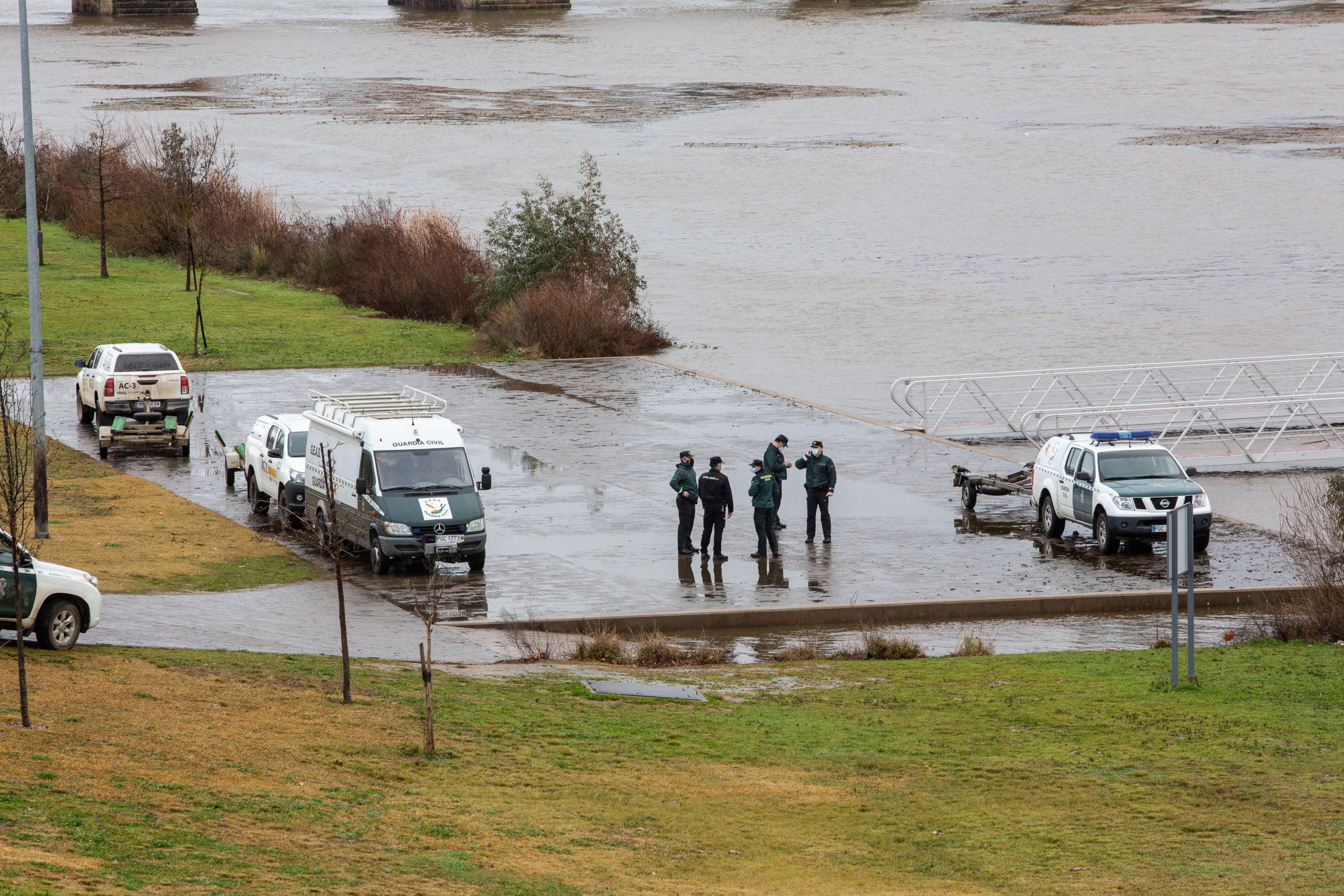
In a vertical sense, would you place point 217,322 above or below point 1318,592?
above

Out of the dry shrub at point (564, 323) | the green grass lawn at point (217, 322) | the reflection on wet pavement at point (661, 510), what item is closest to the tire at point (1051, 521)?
the reflection on wet pavement at point (661, 510)

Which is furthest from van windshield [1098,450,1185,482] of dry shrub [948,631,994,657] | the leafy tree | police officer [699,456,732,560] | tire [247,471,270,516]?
the leafy tree

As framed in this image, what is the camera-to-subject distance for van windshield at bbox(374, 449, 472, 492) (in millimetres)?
22625

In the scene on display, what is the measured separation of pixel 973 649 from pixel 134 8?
149569 millimetres

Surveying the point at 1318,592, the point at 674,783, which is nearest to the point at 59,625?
the point at 674,783

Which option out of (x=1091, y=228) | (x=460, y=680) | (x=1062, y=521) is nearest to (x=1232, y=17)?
(x=1091, y=228)

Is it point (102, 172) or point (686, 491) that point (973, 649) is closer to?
point (686, 491)

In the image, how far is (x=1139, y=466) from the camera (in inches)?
981

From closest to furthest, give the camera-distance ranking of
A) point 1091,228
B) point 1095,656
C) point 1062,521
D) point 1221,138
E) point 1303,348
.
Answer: point 1095,656, point 1062,521, point 1303,348, point 1091,228, point 1221,138

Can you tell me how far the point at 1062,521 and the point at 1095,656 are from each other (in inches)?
330

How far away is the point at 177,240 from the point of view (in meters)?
65.4

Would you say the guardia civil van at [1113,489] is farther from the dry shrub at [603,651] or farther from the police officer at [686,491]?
the dry shrub at [603,651]

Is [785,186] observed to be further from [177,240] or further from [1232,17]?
[1232,17]

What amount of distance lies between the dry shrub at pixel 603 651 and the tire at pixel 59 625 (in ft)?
17.9
